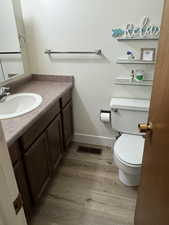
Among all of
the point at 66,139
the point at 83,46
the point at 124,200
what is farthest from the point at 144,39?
the point at 124,200

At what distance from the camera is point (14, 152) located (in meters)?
1.06

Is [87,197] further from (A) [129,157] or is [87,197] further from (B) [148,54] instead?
(B) [148,54]

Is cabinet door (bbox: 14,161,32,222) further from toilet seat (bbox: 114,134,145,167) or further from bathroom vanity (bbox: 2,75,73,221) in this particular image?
toilet seat (bbox: 114,134,145,167)

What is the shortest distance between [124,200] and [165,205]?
3.43ft

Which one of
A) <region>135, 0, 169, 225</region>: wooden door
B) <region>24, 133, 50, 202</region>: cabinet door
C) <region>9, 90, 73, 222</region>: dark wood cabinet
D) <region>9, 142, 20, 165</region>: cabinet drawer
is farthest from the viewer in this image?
<region>24, 133, 50, 202</region>: cabinet door

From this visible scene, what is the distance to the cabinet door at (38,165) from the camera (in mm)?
1256

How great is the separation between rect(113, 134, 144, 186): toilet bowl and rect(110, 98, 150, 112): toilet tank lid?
0.31 metres

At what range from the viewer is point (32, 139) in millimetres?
1266

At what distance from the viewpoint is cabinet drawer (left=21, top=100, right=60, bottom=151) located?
3.88 ft

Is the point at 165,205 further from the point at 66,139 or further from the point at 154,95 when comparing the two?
the point at 66,139

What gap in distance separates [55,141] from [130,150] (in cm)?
75

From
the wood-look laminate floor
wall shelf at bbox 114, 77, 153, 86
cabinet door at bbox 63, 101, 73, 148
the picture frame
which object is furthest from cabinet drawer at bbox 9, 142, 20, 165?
the picture frame

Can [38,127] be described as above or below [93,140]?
above

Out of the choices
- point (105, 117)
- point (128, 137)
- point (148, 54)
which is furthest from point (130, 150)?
point (148, 54)
